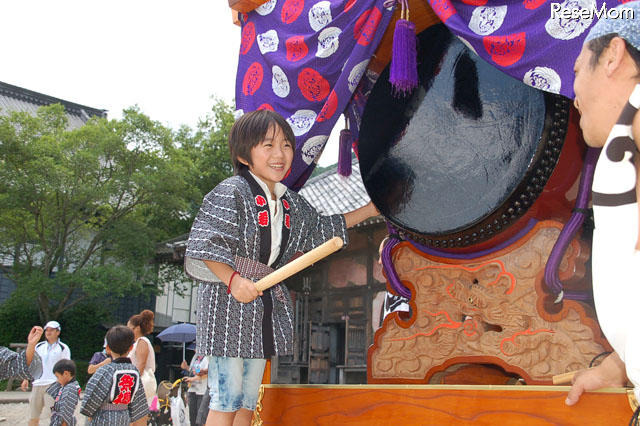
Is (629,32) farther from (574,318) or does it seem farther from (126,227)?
(126,227)

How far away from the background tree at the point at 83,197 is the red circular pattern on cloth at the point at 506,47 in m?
13.4

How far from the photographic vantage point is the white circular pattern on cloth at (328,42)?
8.07 feet

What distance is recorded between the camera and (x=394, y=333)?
2436 mm

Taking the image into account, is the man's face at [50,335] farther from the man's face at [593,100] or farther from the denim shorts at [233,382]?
the man's face at [593,100]

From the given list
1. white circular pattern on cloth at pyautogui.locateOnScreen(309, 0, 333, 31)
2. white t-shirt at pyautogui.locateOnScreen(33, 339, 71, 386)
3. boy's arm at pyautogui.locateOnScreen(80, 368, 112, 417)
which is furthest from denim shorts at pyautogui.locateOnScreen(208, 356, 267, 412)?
white t-shirt at pyautogui.locateOnScreen(33, 339, 71, 386)

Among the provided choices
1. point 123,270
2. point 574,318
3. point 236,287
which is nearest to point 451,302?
point 574,318

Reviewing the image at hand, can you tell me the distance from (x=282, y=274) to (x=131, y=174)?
1378 cm

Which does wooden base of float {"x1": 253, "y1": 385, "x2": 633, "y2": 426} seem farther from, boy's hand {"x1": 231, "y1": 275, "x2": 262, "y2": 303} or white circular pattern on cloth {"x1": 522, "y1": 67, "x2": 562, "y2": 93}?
white circular pattern on cloth {"x1": 522, "y1": 67, "x2": 562, "y2": 93}

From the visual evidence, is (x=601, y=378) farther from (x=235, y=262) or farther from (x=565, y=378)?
(x=235, y=262)

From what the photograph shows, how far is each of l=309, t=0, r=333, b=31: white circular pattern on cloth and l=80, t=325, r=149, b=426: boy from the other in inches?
127

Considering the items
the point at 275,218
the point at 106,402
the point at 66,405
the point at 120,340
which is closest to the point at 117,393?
the point at 106,402

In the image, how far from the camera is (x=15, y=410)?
10891 mm

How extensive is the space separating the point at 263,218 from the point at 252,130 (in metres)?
0.34

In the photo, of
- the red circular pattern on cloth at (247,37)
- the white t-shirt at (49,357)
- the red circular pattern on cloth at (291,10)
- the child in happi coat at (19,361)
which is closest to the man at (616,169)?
the red circular pattern on cloth at (291,10)
